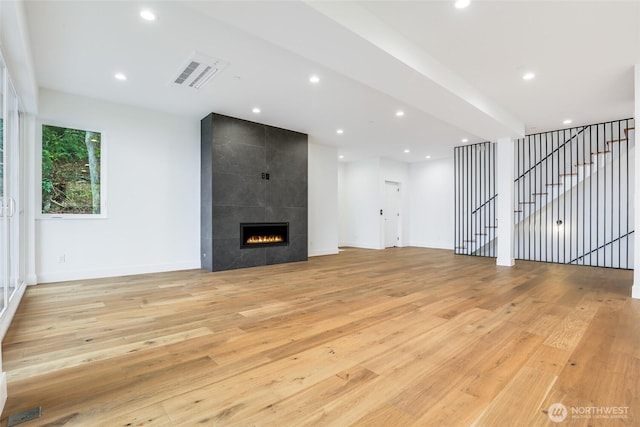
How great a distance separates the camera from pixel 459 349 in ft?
7.17

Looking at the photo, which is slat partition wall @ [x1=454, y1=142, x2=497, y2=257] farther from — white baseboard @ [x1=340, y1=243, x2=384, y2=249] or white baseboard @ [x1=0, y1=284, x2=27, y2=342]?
white baseboard @ [x1=0, y1=284, x2=27, y2=342]

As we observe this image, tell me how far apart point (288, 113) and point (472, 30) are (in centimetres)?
316

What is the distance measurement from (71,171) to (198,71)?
2776 mm

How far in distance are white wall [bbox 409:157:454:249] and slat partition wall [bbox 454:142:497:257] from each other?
0.64 m

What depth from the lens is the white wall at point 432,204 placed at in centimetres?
909

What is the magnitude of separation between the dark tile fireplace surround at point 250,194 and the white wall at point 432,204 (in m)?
4.68

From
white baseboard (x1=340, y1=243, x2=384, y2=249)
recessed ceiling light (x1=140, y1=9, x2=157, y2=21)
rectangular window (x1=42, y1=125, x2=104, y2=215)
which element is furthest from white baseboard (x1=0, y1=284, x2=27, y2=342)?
white baseboard (x1=340, y1=243, x2=384, y2=249)

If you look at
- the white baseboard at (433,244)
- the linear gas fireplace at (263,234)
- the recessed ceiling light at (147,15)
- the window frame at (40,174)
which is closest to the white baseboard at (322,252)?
the linear gas fireplace at (263,234)

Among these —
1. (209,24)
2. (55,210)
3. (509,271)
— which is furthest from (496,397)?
(55,210)

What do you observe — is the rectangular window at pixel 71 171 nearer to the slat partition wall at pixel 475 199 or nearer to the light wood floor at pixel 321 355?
the light wood floor at pixel 321 355

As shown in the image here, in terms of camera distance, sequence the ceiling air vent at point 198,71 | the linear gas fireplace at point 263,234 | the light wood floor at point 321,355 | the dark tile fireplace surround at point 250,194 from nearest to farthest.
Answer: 1. the light wood floor at point 321,355
2. the ceiling air vent at point 198,71
3. the dark tile fireplace surround at point 250,194
4. the linear gas fireplace at point 263,234

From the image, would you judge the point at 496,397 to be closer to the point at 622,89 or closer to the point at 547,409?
the point at 547,409

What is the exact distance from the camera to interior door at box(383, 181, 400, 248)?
9.37m

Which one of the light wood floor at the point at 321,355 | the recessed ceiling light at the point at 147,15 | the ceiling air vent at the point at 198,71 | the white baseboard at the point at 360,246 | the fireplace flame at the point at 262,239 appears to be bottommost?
the white baseboard at the point at 360,246
